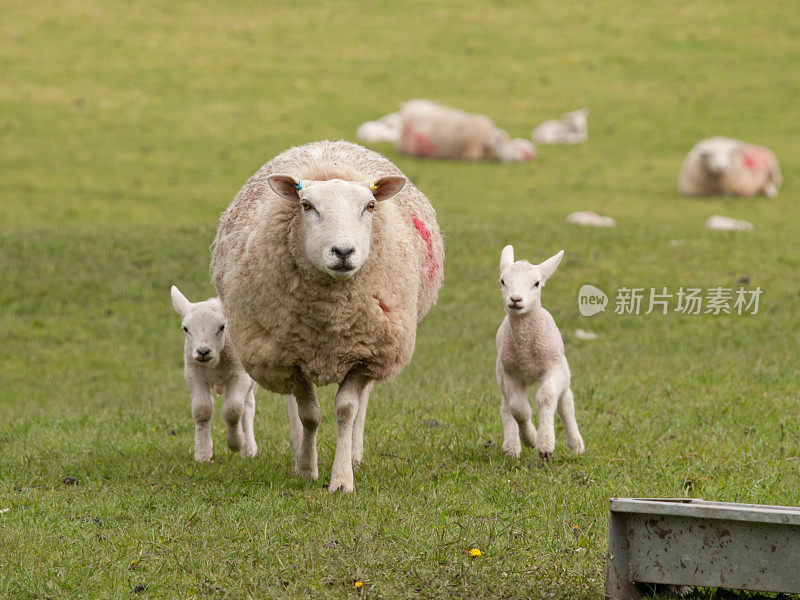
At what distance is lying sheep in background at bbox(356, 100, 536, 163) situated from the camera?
27.4 meters

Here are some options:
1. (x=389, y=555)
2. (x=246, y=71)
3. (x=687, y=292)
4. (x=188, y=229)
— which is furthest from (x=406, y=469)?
(x=246, y=71)

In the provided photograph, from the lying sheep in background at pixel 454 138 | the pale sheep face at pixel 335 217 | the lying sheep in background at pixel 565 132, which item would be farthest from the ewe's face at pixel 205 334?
the lying sheep in background at pixel 565 132

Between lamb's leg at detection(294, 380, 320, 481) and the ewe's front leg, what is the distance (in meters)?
0.62

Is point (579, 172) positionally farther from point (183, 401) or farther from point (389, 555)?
point (389, 555)

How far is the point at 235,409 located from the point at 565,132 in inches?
936

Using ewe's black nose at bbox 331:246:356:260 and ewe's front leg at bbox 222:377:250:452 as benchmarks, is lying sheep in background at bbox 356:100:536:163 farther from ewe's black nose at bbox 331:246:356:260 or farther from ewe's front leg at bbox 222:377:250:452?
ewe's black nose at bbox 331:246:356:260

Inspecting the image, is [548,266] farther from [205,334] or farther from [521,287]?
[205,334]

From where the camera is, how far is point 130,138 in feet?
92.7

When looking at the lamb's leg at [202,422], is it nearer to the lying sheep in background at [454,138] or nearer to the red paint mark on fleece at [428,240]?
the red paint mark on fleece at [428,240]

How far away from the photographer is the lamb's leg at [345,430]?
6.39 metres

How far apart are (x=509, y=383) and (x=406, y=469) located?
872 millimetres

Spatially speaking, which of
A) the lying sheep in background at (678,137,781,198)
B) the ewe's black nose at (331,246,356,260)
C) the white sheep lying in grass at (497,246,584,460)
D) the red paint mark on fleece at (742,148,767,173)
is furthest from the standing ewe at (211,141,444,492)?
the red paint mark on fleece at (742,148,767,173)

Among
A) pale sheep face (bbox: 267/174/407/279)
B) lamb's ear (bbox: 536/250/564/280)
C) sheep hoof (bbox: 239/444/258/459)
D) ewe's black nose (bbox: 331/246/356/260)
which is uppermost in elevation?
pale sheep face (bbox: 267/174/407/279)

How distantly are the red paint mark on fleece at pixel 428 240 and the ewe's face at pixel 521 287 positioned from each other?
0.91 m
